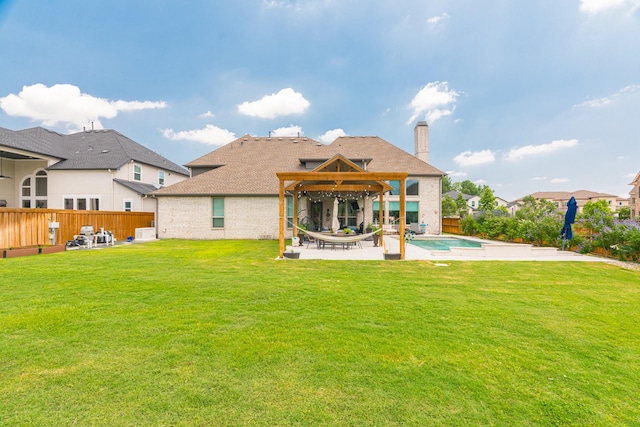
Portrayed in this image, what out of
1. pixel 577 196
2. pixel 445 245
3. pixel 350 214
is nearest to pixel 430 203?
pixel 350 214

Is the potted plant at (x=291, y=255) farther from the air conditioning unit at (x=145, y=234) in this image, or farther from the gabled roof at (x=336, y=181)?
the air conditioning unit at (x=145, y=234)

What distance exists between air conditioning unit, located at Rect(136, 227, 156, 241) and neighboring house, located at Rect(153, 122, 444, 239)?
0.40 metres

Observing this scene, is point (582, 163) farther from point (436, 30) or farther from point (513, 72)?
point (436, 30)

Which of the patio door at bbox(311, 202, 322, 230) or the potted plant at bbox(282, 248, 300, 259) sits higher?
the patio door at bbox(311, 202, 322, 230)

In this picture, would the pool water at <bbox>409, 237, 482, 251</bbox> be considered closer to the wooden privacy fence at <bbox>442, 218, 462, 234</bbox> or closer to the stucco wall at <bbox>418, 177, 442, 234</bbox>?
the stucco wall at <bbox>418, 177, 442, 234</bbox>

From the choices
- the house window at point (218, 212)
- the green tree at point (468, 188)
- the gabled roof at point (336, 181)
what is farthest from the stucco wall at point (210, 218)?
the green tree at point (468, 188)

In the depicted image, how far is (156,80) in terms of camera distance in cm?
2045

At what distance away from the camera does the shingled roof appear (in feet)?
50.8

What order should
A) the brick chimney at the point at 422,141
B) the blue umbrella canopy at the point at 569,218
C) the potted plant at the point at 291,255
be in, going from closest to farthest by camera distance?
the potted plant at the point at 291,255 < the blue umbrella canopy at the point at 569,218 < the brick chimney at the point at 422,141

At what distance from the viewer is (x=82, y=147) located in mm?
19719

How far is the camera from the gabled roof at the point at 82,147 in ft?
55.9

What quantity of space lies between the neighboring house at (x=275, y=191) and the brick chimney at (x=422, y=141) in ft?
0.25

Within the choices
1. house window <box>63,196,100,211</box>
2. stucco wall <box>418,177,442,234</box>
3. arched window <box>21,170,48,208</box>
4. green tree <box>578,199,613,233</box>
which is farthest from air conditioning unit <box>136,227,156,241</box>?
green tree <box>578,199,613,233</box>

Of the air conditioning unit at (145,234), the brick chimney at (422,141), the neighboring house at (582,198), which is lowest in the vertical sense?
the air conditioning unit at (145,234)
